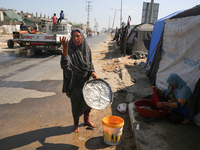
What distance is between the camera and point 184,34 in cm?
414

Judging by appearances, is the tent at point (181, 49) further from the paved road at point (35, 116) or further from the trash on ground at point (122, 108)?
the paved road at point (35, 116)

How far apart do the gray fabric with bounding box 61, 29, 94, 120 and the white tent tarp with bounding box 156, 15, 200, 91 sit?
2.27 metres

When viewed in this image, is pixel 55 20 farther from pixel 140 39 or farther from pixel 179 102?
pixel 179 102

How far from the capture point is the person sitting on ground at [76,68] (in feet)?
9.20

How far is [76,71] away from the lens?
2.90 meters

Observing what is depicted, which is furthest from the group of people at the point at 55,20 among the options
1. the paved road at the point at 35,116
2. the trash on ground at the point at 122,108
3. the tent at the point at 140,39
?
the trash on ground at the point at 122,108

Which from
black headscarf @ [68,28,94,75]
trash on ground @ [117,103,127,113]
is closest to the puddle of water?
trash on ground @ [117,103,127,113]

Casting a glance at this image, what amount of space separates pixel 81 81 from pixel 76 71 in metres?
0.23

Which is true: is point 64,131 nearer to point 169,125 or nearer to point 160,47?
point 169,125

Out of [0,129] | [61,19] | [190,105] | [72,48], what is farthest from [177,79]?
[61,19]

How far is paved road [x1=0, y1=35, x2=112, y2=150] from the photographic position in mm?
2871

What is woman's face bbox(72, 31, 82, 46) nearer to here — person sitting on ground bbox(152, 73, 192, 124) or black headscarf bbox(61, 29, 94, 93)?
black headscarf bbox(61, 29, 94, 93)

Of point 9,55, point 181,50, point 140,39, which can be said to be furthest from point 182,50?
point 9,55

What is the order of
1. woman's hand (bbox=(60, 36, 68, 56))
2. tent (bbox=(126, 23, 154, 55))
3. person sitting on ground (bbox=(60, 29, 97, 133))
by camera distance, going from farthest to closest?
tent (bbox=(126, 23, 154, 55))
person sitting on ground (bbox=(60, 29, 97, 133))
woman's hand (bbox=(60, 36, 68, 56))
